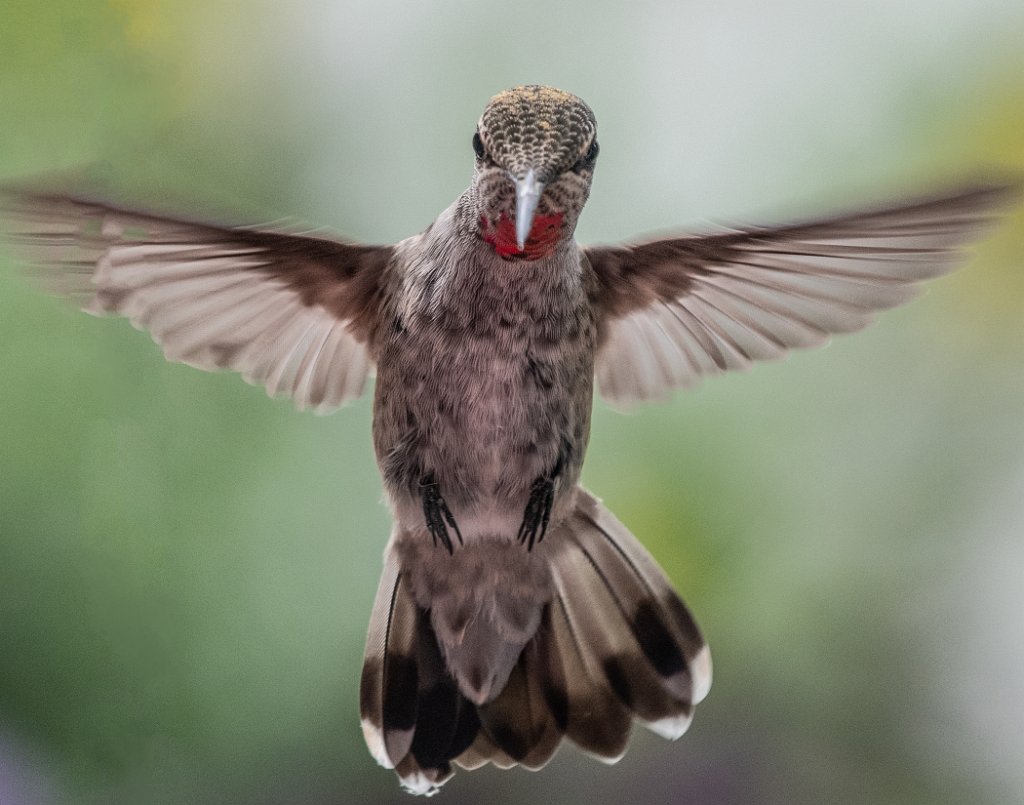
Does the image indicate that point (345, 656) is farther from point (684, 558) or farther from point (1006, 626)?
point (1006, 626)

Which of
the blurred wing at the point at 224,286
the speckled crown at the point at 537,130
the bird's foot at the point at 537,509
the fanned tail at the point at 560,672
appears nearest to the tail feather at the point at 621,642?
the fanned tail at the point at 560,672

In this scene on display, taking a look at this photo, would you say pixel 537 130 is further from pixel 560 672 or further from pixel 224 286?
pixel 560 672

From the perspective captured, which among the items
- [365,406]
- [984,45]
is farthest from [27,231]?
[984,45]

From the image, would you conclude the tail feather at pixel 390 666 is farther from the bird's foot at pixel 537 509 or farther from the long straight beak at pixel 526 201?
the long straight beak at pixel 526 201

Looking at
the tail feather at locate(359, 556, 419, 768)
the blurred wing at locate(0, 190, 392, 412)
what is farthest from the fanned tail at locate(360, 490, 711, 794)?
the blurred wing at locate(0, 190, 392, 412)

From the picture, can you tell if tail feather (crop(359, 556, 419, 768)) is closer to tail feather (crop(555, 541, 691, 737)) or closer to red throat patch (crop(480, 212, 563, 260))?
tail feather (crop(555, 541, 691, 737))

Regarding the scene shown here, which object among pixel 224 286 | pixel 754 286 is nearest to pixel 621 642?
pixel 754 286
